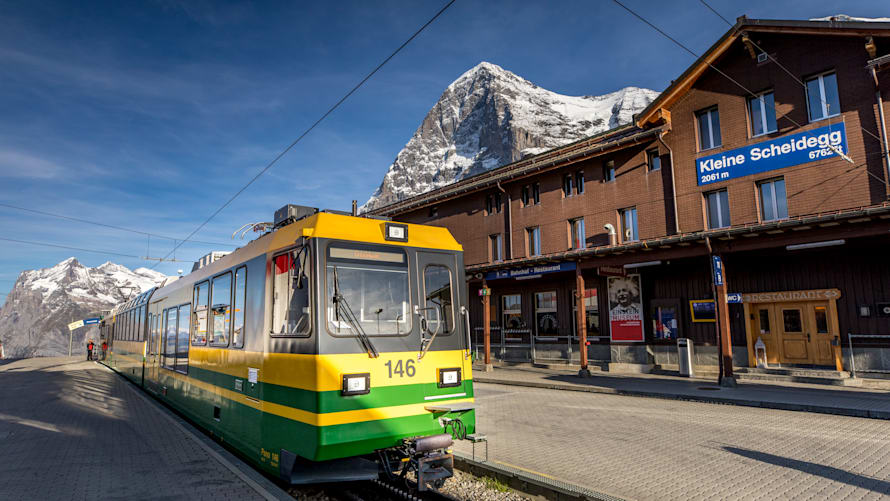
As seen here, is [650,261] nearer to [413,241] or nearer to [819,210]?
[819,210]

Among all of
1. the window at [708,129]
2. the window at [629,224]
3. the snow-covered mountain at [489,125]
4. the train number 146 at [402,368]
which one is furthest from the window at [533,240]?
the snow-covered mountain at [489,125]

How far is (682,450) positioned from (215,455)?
21.4ft

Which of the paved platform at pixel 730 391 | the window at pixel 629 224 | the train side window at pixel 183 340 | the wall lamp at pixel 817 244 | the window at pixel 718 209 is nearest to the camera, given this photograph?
the train side window at pixel 183 340

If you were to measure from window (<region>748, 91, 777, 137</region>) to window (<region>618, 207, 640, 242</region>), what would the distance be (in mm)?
5018

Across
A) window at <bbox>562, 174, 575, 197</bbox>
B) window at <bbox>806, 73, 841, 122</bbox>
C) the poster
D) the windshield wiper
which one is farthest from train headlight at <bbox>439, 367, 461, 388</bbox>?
window at <bbox>562, 174, 575, 197</bbox>

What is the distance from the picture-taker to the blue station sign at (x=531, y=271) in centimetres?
1948

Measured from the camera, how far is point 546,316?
76.5 feet

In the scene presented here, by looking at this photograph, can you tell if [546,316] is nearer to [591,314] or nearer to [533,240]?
[591,314]

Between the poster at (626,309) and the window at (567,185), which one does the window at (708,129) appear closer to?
the poster at (626,309)

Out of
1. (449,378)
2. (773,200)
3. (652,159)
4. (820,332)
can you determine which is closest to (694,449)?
(449,378)

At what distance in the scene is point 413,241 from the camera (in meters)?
6.22

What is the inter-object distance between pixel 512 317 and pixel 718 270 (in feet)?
37.7

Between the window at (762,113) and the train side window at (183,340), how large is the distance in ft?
58.1

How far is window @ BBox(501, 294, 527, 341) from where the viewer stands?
24.4 meters
